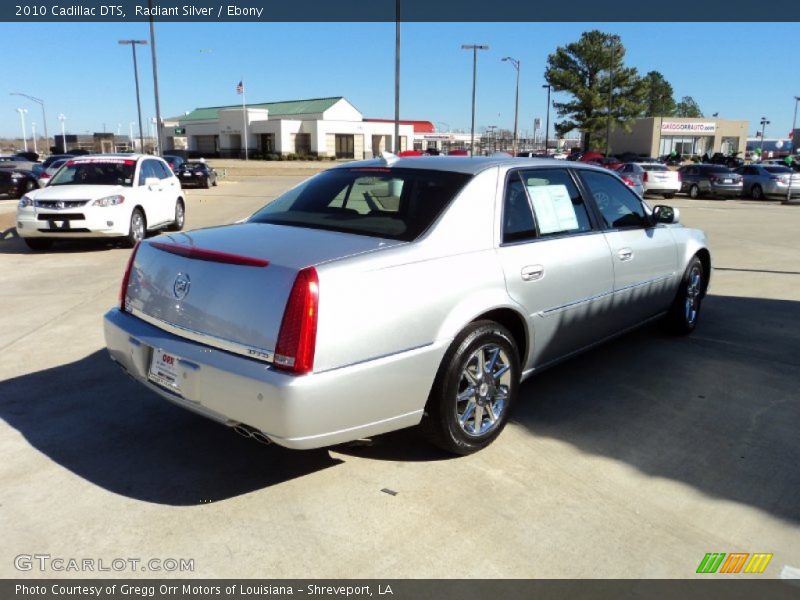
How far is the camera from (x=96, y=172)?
11.4 meters

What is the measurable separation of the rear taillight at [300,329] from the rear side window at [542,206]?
1.44 meters

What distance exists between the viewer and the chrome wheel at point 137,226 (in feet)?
36.5

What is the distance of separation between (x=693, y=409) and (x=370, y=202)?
2.56 meters

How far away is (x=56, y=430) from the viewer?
4.03m

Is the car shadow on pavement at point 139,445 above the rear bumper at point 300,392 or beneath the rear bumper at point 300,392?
beneath

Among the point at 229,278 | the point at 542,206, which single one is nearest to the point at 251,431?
the point at 229,278

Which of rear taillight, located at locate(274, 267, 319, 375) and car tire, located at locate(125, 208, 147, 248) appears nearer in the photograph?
rear taillight, located at locate(274, 267, 319, 375)

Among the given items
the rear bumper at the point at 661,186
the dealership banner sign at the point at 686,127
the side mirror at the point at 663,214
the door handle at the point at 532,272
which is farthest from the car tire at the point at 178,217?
the dealership banner sign at the point at 686,127

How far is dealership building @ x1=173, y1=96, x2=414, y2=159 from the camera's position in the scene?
7088 cm

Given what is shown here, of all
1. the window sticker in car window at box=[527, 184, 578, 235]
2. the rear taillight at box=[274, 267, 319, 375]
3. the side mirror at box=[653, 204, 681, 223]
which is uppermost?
the window sticker in car window at box=[527, 184, 578, 235]

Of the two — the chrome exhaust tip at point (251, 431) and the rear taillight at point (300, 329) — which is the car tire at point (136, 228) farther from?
the rear taillight at point (300, 329)

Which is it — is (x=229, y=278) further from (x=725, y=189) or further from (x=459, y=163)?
(x=725, y=189)

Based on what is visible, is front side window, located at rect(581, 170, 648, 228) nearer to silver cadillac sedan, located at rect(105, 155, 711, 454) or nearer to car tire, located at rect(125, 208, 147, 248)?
silver cadillac sedan, located at rect(105, 155, 711, 454)

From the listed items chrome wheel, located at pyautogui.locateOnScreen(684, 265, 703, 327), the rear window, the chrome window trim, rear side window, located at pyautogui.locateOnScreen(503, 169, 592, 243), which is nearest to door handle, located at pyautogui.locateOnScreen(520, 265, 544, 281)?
rear side window, located at pyautogui.locateOnScreen(503, 169, 592, 243)
